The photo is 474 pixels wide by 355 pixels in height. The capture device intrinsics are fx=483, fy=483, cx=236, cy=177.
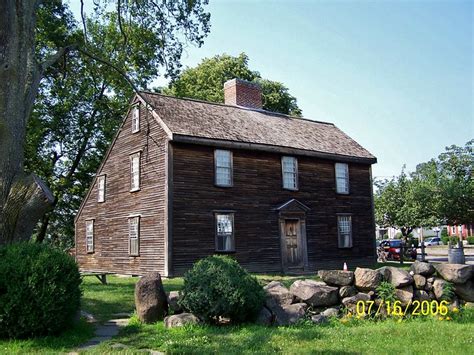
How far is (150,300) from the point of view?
9617 millimetres

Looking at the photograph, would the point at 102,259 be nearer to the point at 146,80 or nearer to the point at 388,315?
the point at 146,80

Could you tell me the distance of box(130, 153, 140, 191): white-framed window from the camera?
2261cm

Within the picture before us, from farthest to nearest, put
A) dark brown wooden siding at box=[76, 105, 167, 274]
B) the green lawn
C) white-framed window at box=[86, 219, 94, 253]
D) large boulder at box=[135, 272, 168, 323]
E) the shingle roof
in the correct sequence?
white-framed window at box=[86, 219, 94, 253], the shingle roof, dark brown wooden siding at box=[76, 105, 167, 274], large boulder at box=[135, 272, 168, 323], the green lawn

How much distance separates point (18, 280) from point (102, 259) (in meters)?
17.6

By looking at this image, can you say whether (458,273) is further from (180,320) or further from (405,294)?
(180,320)

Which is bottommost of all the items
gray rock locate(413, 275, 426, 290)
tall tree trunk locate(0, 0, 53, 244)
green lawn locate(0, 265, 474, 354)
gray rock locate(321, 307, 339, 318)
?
green lawn locate(0, 265, 474, 354)

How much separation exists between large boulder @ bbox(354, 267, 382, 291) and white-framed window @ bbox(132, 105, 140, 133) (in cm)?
1572

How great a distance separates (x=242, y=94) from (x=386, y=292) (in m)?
19.1

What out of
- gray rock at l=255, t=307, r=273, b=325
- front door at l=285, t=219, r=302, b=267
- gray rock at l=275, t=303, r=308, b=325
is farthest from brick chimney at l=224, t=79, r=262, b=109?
gray rock at l=255, t=307, r=273, b=325

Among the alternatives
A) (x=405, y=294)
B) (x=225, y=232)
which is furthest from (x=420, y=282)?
(x=225, y=232)

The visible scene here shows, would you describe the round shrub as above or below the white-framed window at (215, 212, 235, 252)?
below

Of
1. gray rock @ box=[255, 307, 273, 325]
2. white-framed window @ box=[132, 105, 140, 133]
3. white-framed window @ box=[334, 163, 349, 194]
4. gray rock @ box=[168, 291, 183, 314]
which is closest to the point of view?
gray rock @ box=[255, 307, 273, 325]

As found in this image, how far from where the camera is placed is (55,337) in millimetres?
8281

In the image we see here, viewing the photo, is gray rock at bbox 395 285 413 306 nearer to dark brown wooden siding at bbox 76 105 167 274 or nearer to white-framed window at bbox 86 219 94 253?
dark brown wooden siding at bbox 76 105 167 274
